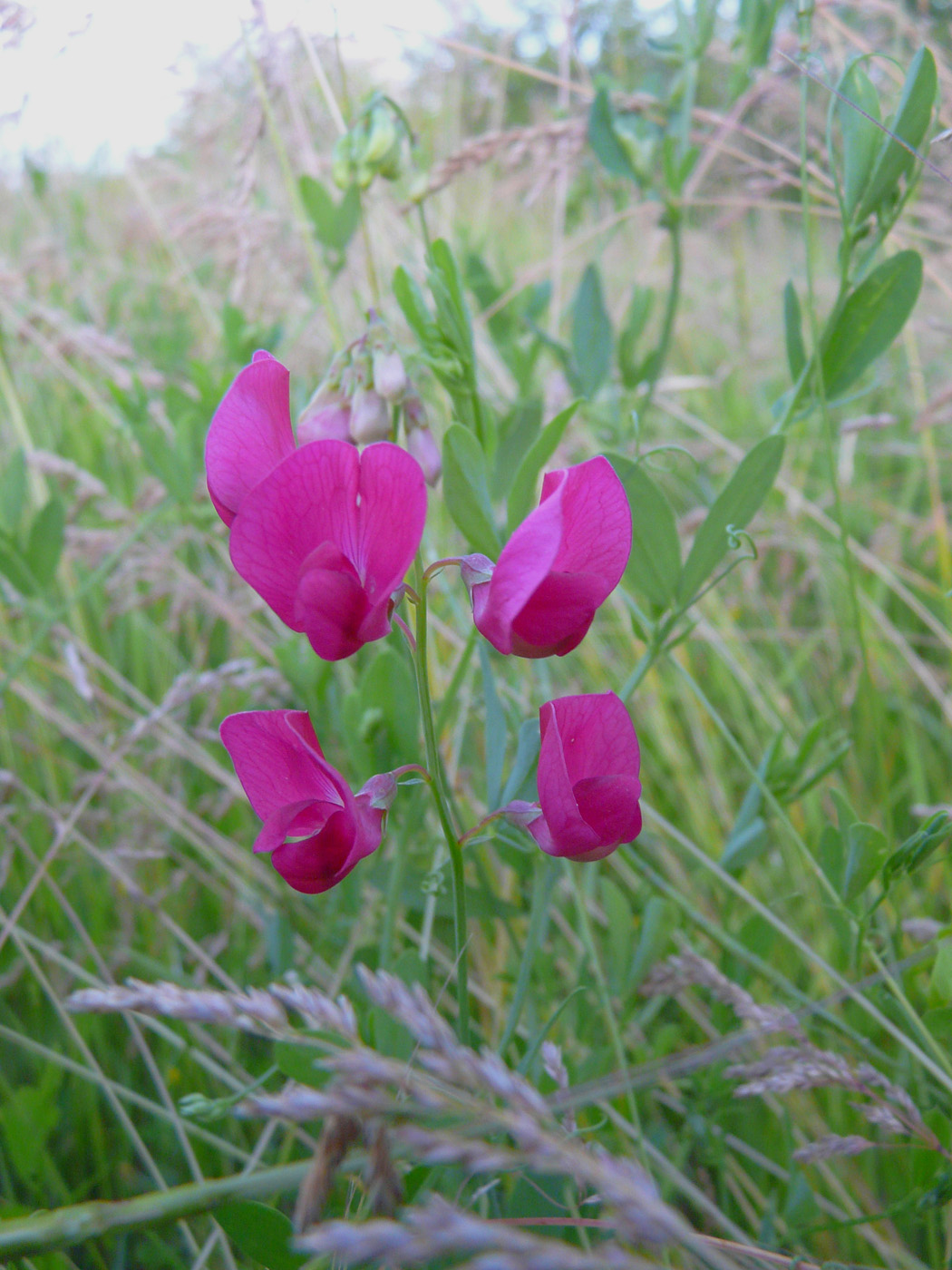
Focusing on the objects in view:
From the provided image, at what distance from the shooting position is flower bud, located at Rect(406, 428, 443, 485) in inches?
30.5

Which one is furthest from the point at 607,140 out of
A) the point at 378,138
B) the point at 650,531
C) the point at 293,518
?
the point at 293,518

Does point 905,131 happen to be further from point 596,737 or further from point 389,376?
point 596,737

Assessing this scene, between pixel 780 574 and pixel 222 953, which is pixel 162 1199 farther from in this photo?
pixel 780 574

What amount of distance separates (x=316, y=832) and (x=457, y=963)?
0.14 metres

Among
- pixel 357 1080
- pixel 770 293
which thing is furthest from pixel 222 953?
pixel 770 293

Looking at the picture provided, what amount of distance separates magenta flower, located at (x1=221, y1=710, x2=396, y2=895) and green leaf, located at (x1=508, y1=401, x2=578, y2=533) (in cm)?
30

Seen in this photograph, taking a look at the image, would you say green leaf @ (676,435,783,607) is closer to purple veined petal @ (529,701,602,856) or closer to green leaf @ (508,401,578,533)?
green leaf @ (508,401,578,533)

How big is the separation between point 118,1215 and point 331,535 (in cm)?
41

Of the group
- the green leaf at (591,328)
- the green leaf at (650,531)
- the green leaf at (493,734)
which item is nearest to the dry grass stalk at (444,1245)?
the green leaf at (493,734)

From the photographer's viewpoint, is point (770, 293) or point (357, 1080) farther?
point (770, 293)

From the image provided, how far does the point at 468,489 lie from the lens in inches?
29.9

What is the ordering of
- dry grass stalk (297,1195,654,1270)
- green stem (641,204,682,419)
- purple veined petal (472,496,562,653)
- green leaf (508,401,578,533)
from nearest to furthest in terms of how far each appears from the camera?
dry grass stalk (297,1195,654,1270), purple veined petal (472,496,562,653), green leaf (508,401,578,533), green stem (641,204,682,419)

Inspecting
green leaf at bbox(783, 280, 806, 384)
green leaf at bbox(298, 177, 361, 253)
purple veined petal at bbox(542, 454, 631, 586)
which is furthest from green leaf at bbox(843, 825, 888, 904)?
green leaf at bbox(298, 177, 361, 253)

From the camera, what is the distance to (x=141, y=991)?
0.51 meters
